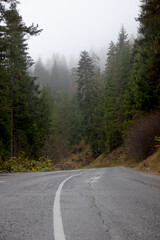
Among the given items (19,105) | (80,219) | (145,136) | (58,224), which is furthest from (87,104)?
(58,224)

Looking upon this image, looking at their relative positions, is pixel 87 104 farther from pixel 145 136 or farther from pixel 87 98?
pixel 145 136

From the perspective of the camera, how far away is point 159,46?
12867 mm

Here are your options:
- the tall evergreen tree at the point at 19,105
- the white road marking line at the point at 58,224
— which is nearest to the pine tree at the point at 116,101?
the tall evergreen tree at the point at 19,105

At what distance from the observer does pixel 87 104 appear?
2016 inches

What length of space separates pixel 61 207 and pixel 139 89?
21.2 meters

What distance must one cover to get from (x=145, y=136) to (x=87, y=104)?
33.8 meters

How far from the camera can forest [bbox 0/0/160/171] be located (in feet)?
48.6

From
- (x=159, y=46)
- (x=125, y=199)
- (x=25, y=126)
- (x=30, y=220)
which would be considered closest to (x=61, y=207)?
(x=30, y=220)

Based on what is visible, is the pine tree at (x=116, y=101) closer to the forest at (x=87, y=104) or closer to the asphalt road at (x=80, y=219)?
the forest at (x=87, y=104)

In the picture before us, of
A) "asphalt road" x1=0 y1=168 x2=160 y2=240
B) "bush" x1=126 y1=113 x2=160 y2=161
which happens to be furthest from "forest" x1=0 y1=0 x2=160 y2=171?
"asphalt road" x1=0 y1=168 x2=160 y2=240

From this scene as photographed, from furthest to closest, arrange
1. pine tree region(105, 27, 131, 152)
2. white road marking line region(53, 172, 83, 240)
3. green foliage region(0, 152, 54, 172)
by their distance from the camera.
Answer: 1. pine tree region(105, 27, 131, 152)
2. green foliage region(0, 152, 54, 172)
3. white road marking line region(53, 172, 83, 240)

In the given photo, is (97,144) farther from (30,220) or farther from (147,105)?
(30,220)

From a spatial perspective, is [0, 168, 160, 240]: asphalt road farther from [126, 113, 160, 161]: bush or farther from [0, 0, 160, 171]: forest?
[126, 113, 160, 161]: bush

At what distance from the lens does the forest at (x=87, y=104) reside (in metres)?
14.8
